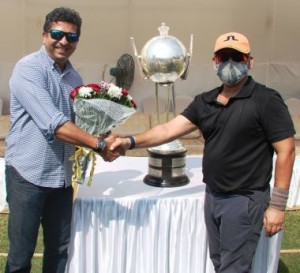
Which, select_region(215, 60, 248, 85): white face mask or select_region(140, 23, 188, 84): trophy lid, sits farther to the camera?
select_region(140, 23, 188, 84): trophy lid

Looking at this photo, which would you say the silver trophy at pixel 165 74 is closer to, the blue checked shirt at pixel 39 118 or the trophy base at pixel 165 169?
the trophy base at pixel 165 169

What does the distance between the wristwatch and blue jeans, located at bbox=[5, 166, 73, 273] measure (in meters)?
0.20

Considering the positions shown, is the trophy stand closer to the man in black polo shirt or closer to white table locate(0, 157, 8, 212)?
the man in black polo shirt

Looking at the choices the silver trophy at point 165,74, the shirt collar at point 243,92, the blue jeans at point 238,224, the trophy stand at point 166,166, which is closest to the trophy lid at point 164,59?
the silver trophy at point 165,74

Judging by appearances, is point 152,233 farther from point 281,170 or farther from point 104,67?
point 104,67

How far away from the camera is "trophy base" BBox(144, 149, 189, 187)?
91.1 inches

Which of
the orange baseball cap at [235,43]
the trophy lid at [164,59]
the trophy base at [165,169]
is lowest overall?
the trophy base at [165,169]

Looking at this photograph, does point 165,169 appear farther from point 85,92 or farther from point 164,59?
point 85,92

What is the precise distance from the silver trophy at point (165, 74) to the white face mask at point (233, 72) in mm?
525

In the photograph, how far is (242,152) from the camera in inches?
67.4

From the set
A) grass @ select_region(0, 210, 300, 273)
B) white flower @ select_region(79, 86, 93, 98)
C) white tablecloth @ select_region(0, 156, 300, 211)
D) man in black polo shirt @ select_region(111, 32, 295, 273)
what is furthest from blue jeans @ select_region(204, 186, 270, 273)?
white tablecloth @ select_region(0, 156, 300, 211)

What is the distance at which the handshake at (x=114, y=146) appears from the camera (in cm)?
200

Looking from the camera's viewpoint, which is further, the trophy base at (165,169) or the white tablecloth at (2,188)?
the white tablecloth at (2,188)

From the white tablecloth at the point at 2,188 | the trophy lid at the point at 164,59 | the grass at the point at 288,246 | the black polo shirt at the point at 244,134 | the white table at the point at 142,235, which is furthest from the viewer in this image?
the white tablecloth at the point at 2,188
